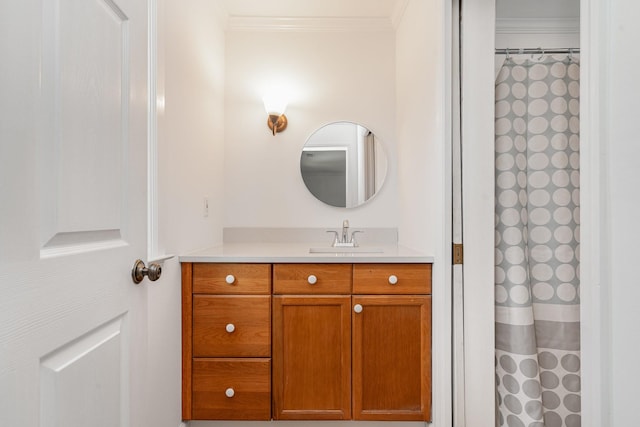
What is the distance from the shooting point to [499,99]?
5.78 ft

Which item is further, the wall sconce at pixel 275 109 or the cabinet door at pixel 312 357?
the wall sconce at pixel 275 109

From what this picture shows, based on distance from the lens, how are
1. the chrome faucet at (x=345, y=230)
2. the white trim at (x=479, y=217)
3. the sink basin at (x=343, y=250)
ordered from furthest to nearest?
the chrome faucet at (x=345, y=230) → the sink basin at (x=343, y=250) → the white trim at (x=479, y=217)

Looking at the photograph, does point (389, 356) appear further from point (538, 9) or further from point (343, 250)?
point (538, 9)

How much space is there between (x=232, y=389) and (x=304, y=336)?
1.39 feet

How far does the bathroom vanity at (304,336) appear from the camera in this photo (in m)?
1.78

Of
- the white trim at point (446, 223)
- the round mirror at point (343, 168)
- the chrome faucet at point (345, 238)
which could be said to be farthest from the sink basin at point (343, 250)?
the white trim at point (446, 223)

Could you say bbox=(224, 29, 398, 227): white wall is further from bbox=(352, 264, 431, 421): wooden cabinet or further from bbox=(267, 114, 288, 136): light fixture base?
bbox=(352, 264, 431, 421): wooden cabinet

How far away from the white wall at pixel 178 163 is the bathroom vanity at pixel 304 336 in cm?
12

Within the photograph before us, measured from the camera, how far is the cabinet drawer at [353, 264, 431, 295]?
178 centimetres

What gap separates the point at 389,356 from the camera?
178 centimetres

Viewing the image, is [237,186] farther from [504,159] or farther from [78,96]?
[78,96]

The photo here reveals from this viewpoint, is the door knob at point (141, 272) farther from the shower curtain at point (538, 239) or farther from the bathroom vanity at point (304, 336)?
the shower curtain at point (538, 239)

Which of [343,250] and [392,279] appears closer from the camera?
[392,279]
